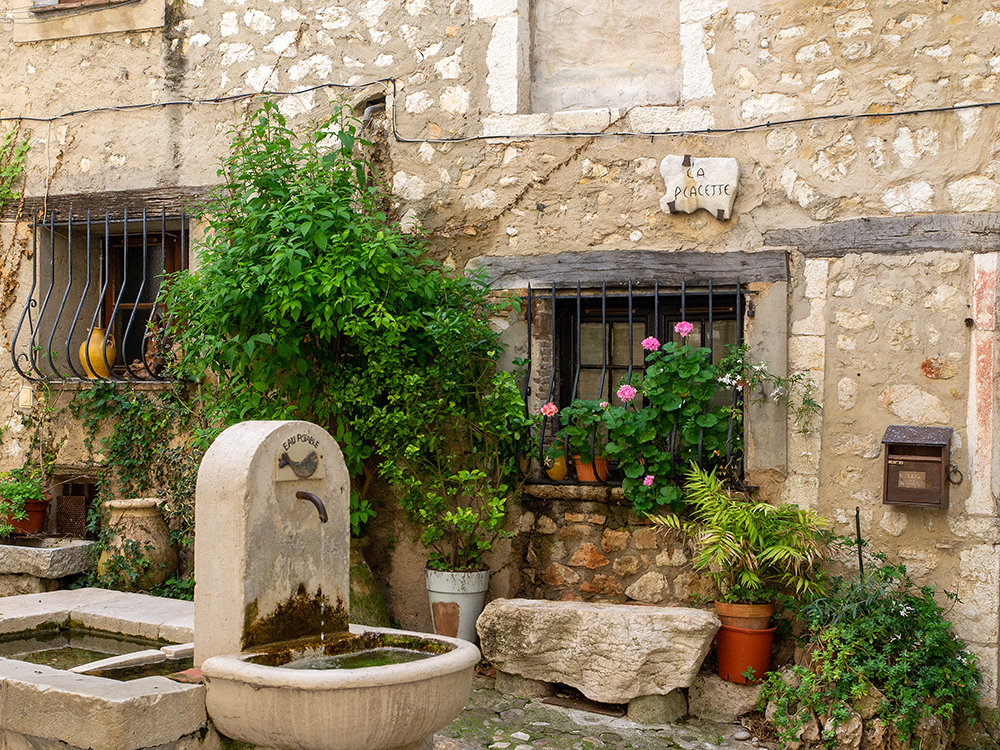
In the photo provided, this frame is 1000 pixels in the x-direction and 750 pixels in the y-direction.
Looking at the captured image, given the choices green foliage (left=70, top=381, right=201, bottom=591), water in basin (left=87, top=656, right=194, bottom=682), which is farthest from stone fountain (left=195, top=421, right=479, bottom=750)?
green foliage (left=70, top=381, right=201, bottom=591)

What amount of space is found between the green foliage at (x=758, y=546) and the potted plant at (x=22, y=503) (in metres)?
3.94

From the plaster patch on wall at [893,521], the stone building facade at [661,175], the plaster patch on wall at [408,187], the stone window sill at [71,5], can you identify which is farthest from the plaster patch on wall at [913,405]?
the stone window sill at [71,5]

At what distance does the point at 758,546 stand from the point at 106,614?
294 cm

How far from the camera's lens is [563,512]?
5.18 meters

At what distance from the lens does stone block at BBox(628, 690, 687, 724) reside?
4.37 metres

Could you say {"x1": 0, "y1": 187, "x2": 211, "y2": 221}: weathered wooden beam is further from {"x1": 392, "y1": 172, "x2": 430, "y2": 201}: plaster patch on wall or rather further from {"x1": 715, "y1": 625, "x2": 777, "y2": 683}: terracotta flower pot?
{"x1": 715, "y1": 625, "x2": 777, "y2": 683}: terracotta flower pot

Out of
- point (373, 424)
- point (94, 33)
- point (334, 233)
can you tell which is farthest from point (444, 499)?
point (94, 33)

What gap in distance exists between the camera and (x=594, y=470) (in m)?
5.04

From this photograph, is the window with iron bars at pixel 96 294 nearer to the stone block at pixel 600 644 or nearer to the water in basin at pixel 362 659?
the stone block at pixel 600 644

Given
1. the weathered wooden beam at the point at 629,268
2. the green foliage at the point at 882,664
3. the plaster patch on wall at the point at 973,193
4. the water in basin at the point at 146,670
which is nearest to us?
the water in basin at the point at 146,670

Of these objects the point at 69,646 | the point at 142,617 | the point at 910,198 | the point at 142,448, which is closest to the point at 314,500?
the point at 142,617

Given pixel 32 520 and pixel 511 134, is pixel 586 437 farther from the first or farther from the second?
pixel 32 520

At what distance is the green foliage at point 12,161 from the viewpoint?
631 centimetres

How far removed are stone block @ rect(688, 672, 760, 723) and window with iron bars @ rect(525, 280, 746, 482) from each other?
1.14 metres
